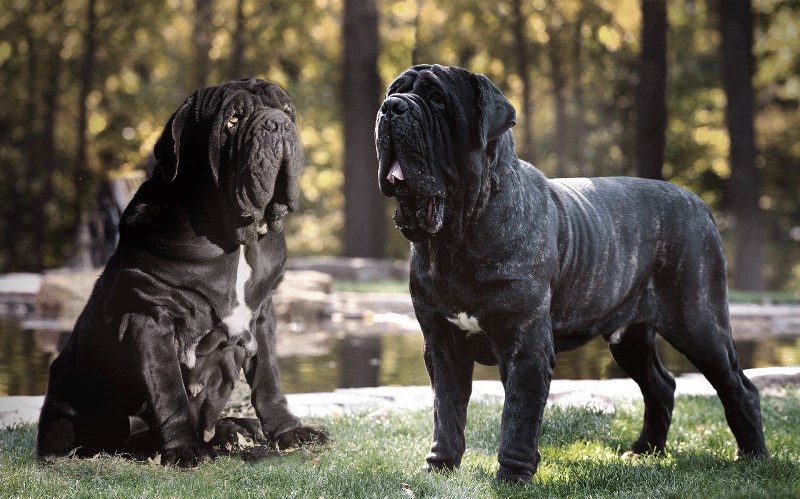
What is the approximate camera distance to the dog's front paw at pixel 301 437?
196 inches

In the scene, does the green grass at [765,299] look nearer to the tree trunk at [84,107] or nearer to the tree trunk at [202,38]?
the tree trunk at [202,38]

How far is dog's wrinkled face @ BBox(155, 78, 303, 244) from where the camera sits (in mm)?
4492

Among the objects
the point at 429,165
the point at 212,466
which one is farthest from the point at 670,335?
the point at 212,466

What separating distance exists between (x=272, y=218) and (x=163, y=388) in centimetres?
93

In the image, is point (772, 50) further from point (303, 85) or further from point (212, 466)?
point (212, 466)

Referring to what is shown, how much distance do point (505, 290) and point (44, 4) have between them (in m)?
21.7

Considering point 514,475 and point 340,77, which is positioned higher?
point 340,77

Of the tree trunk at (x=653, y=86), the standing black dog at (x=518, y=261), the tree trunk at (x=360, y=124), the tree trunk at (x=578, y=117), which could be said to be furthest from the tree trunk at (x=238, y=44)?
the standing black dog at (x=518, y=261)

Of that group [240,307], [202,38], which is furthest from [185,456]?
[202,38]

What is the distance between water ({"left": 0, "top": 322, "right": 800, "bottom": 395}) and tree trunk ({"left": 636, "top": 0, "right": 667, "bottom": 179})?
5371mm

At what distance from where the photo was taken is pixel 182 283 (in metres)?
4.46

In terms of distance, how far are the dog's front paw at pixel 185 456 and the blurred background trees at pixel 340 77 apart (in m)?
16.2

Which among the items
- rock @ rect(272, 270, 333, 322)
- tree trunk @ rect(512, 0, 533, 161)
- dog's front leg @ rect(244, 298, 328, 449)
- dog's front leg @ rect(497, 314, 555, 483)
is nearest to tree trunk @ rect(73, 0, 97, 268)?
tree trunk @ rect(512, 0, 533, 161)

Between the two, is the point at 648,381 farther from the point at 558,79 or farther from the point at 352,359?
the point at 558,79
